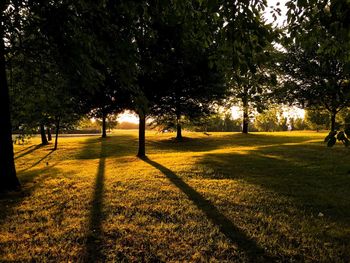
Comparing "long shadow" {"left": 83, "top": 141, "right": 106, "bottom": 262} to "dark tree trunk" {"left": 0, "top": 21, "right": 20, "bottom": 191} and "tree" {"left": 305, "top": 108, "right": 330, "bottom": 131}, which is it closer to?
"dark tree trunk" {"left": 0, "top": 21, "right": 20, "bottom": 191}

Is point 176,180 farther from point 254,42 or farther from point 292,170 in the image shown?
point 254,42

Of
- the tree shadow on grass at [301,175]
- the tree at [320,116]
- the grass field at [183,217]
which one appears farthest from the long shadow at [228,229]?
the tree at [320,116]

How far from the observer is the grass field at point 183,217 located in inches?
222

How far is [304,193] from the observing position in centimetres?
950

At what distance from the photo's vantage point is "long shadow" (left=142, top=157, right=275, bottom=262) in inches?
216

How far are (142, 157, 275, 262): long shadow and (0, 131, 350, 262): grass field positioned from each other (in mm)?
20

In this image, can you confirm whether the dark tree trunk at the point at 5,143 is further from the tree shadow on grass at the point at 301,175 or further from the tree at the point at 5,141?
the tree shadow on grass at the point at 301,175

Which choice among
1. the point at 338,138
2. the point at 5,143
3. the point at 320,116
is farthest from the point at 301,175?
the point at 5,143

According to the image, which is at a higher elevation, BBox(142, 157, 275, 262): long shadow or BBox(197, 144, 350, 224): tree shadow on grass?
BBox(197, 144, 350, 224): tree shadow on grass

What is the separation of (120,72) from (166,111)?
1287 centimetres

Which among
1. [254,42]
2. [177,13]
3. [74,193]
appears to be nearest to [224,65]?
[254,42]

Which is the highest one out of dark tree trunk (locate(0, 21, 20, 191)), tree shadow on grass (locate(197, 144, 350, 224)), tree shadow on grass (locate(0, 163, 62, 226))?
dark tree trunk (locate(0, 21, 20, 191))

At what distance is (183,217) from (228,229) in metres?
1.20

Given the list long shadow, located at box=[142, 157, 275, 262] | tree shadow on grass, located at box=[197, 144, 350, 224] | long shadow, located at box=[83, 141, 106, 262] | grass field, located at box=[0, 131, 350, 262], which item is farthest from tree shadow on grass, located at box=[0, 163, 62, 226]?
tree shadow on grass, located at box=[197, 144, 350, 224]
